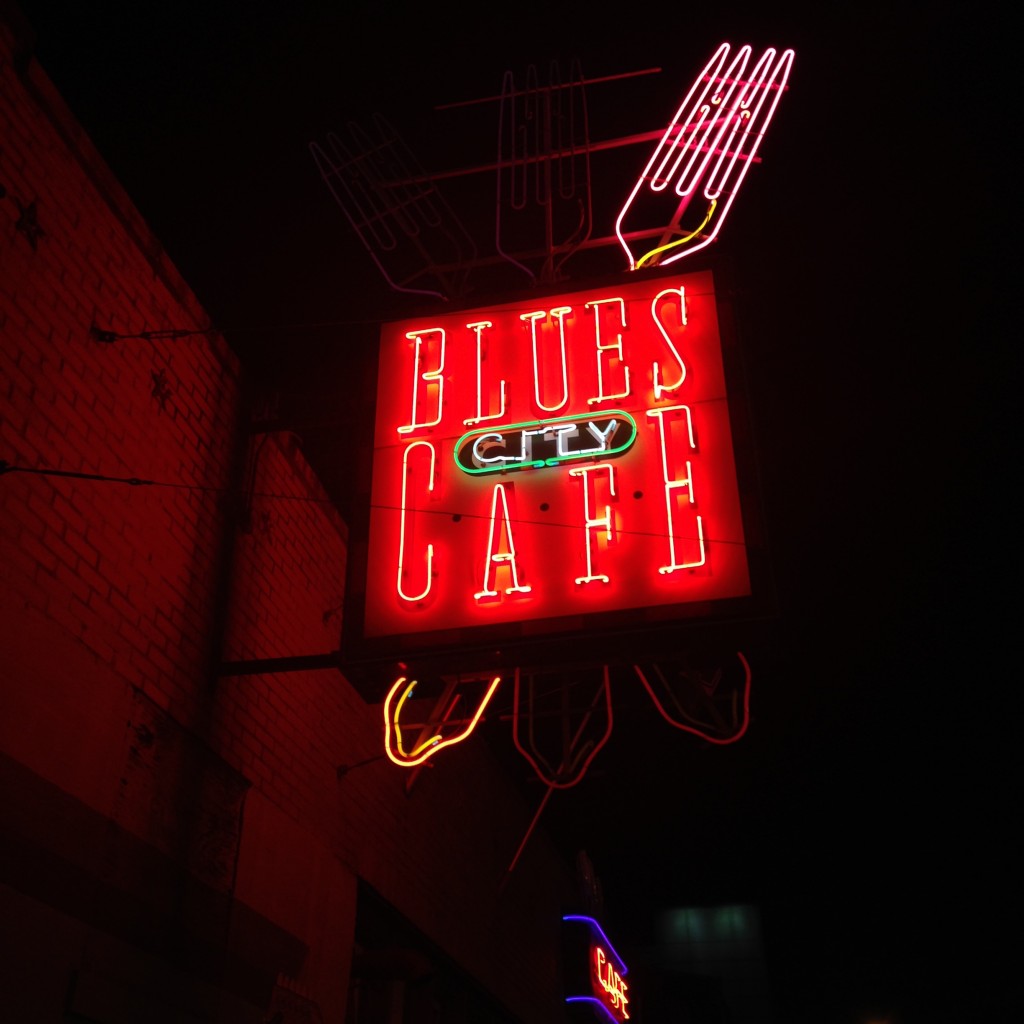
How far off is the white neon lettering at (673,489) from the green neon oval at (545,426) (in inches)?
6.1

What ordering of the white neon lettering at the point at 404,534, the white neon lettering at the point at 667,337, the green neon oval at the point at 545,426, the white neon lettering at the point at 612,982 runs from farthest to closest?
the white neon lettering at the point at 612,982 → the white neon lettering at the point at 667,337 → the green neon oval at the point at 545,426 → the white neon lettering at the point at 404,534

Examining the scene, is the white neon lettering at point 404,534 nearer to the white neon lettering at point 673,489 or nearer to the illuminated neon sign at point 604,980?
the white neon lettering at point 673,489

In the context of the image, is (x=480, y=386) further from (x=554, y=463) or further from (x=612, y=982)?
(x=612, y=982)

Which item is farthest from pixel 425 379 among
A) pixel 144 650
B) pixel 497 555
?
pixel 144 650

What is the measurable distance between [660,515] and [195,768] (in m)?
2.72

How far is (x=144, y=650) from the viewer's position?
5512mm

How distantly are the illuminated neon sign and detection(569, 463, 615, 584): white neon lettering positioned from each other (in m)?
7.77

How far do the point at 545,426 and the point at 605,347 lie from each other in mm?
668

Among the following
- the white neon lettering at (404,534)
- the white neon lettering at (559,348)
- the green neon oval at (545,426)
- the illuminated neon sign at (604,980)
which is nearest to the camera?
the white neon lettering at (404,534)

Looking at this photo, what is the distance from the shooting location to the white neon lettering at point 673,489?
Result: 554 cm

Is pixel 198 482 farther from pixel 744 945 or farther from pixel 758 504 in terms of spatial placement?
pixel 744 945

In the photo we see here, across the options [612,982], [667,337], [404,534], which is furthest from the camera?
[612,982]

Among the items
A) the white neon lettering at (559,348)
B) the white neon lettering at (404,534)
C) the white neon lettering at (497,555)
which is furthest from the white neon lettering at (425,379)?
the white neon lettering at (497,555)

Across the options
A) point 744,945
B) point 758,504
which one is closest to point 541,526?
point 758,504
